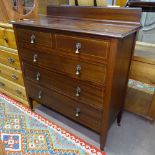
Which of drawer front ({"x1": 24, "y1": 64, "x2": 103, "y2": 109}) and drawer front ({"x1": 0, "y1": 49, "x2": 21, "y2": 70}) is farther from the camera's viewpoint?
drawer front ({"x1": 0, "y1": 49, "x2": 21, "y2": 70})

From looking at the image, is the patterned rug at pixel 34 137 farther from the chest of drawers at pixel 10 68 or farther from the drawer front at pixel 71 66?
the drawer front at pixel 71 66

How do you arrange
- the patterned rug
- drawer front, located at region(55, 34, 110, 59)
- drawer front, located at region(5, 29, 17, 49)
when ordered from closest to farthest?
drawer front, located at region(55, 34, 110, 59) → the patterned rug → drawer front, located at region(5, 29, 17, 49)

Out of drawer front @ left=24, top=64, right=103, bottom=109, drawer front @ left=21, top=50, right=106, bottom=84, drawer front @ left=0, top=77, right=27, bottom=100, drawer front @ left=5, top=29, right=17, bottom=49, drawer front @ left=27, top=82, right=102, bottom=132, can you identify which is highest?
drawer front @ left=5, top=29, right=17, bottom=49

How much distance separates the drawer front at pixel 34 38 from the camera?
3.80 ft

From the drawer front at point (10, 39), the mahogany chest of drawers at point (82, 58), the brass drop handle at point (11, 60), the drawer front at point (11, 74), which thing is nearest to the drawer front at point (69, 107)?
the mahogany chest of drawers at point (82, 58)

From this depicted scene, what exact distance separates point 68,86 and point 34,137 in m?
0.63

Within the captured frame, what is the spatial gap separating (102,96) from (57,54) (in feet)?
1.47

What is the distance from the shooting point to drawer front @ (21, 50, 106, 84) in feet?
3.34

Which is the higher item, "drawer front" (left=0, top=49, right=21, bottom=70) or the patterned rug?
"drawer front" (left=0, top=49, right=21, bottom=70)

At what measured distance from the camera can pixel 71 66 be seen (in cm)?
112

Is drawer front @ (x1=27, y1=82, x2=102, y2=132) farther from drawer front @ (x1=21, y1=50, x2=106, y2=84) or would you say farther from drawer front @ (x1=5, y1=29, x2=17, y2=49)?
drawer front @ (x1=5, y1=29, x2=17, y2=49)

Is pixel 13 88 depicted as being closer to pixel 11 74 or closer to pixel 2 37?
pixel 11 74

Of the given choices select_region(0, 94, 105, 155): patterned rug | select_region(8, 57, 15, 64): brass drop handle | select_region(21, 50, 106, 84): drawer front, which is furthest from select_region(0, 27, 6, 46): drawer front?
select_region(0, 94, 105, 155): patterned rug

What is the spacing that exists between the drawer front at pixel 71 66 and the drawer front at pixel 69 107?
0.26m
